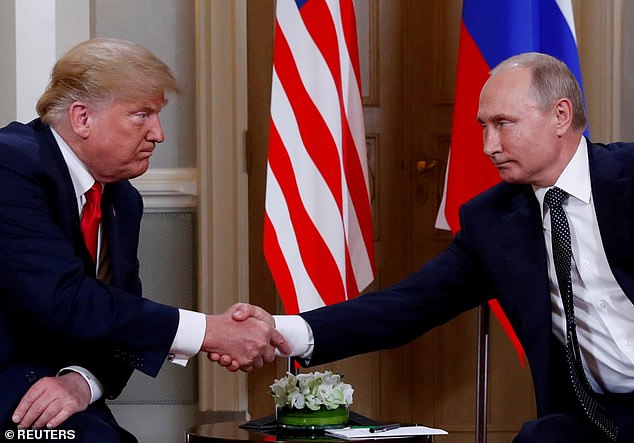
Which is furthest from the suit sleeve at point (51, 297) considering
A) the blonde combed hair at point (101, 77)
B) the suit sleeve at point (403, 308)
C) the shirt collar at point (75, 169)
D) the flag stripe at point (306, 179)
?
the flag stripe at point (306, 179)

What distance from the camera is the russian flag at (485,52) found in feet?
11.6

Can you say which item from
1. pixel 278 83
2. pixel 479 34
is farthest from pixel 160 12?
pixel 479 34

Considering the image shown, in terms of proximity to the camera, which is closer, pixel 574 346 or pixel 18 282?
pixel 18 282

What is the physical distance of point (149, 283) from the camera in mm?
4457

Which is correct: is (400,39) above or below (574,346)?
above

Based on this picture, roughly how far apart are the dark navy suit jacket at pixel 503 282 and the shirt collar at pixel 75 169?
741mm

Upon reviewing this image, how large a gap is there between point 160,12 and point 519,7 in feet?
5.37

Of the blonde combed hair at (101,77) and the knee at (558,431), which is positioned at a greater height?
the blonde combed hair at (101,77)

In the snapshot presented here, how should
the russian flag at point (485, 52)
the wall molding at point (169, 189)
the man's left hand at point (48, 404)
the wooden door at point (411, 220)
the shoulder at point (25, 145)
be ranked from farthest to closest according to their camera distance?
1. the wooden door at point (411, 220)
2. the wall molding at point (169, 189)
3. the russian flag at point (485, 52)
4. the shoulder at point (25, 145)
5. the man's left hand at point (48, 404)

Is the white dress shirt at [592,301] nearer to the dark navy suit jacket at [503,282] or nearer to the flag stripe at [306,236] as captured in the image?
the dark navy suit jacket at [503,282]

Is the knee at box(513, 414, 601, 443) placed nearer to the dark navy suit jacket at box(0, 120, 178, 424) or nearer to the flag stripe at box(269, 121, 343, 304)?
the dark navy suit jacket at box(0, 120, 178, 424)

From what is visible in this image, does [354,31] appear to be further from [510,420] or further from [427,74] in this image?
[510,420]

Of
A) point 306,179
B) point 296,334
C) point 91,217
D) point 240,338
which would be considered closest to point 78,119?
point 91,217

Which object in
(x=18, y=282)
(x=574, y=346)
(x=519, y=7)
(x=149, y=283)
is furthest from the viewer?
(x=149, y=283)
